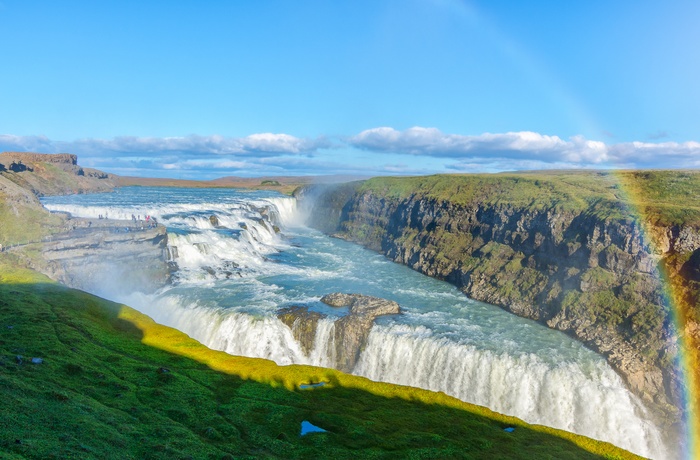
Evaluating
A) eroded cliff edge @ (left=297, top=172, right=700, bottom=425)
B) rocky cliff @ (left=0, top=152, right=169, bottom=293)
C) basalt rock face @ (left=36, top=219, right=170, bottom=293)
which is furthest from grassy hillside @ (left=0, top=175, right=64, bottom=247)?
eroded cliff edge @ (left=297, top=172, right=700, bottom=425)

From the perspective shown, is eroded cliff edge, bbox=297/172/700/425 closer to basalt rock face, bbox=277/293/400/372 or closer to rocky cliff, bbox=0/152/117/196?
basalt rock face, bbox=277/293/400/372

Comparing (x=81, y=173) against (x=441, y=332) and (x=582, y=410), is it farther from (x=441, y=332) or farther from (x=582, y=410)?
(x=582, y=410)

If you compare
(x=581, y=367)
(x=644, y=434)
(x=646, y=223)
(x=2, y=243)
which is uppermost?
(x=646, y=223)

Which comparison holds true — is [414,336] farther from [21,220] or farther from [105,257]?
[21,220]

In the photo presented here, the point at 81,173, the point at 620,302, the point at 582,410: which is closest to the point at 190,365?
the point at 582,410

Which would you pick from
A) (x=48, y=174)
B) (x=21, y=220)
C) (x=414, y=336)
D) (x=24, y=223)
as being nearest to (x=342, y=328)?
(x=414, y=336)

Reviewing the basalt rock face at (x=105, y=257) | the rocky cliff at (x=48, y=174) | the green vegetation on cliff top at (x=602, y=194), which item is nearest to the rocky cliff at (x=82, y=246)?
the basalt rock face at (x=105, y=257)
